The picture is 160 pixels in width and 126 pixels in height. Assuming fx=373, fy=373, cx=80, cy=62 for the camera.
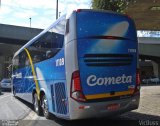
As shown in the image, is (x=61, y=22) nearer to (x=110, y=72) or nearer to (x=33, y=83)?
(x=110, y=72)

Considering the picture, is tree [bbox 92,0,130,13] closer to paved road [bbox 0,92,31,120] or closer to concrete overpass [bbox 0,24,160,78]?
paved road [bbox 0,92,31,120]

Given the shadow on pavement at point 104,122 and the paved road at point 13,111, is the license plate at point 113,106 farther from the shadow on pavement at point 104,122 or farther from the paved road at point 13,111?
the paved road at point 13,111

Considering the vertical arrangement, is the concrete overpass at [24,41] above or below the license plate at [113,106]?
above

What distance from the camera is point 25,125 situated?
38.9 feet

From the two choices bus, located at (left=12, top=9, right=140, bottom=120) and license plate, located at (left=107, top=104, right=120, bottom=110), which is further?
license plate, located at (left=107, top=104, right=120, bottom=110)

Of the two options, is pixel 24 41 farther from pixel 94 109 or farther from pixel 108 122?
pixel 94 109

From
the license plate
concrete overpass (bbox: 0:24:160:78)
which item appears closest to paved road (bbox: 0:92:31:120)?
the license plate

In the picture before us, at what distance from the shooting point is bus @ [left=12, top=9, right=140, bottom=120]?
33.8 feet

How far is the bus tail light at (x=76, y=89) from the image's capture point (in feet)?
33.6

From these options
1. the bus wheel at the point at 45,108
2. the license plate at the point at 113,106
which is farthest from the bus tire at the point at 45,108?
the license plate at the point at 113,106

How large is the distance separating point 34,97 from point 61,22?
4.98 meters

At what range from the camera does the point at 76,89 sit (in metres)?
10.3

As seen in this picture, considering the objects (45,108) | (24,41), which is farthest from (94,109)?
(24,41)

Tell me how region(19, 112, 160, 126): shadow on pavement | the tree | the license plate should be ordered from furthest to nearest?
1. the tree
2. region(19, 112, 160, 126): shadow on pavement
3. the license plate
